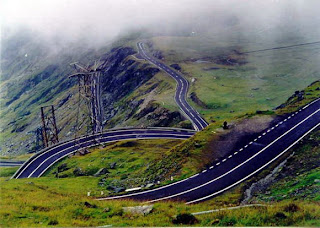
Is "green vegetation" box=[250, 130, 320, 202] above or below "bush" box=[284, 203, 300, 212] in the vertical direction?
below

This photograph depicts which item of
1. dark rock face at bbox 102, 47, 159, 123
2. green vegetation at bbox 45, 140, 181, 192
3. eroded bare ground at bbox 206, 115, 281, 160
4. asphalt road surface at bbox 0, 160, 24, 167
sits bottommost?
asphalt road surface at bbox 0, 160, 24, 167

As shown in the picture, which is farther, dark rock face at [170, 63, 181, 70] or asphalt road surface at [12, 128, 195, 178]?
dark rock face at [170, 63, 181, 70]

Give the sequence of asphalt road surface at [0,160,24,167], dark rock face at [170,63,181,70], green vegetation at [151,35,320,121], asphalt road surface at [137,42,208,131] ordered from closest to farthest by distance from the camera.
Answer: asphalt road surface at [137,42,208,131]
asphalt road surface at [0,160,24,167]
green vegetation at [151,35,320,121]
dark rock face at [170,63,181,70]

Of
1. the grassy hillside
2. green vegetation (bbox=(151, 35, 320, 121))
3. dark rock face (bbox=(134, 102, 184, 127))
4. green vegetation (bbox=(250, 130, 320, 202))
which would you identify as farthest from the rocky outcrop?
dark rock face (bbox=(134, 102, 184, 127))

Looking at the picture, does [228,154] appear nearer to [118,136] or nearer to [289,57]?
[118,136]

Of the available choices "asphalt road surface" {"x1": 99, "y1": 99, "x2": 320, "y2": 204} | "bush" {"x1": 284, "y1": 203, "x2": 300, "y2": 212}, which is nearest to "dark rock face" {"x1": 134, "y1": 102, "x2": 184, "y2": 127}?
"asphalt road surface" {"x1": 99, "y1": 99, "x2": 320, "y2": 204}

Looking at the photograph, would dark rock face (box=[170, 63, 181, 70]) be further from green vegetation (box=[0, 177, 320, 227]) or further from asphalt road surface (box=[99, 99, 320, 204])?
green vegetation (box=[0, 177, 320, 227])

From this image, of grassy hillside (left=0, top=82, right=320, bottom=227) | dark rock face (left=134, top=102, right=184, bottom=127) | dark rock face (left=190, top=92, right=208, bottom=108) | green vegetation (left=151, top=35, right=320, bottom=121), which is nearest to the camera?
grassy hillside (left=0, top=82, right=320, bottom=227)

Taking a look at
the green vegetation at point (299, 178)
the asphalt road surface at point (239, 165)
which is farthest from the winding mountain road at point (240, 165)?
the green vegetation at point (299, 178)
